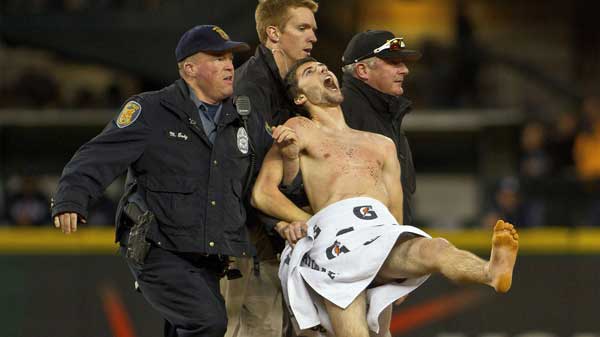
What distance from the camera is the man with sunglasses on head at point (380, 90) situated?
7.04 meters

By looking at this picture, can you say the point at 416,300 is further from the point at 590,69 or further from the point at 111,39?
the point at 590,69

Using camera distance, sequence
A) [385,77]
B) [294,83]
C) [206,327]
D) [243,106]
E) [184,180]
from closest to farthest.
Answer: [206,327] → [184,180] → [243,106] → [294,83] → [385,77]

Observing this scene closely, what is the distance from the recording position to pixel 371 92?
708cm

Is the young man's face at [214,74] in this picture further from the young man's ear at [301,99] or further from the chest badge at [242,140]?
the young man's ear at [301,99]

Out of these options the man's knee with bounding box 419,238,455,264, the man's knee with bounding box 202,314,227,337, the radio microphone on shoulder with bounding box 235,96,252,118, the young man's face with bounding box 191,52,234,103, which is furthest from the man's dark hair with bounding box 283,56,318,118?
the man's knee with bounding box 202,314,227,337

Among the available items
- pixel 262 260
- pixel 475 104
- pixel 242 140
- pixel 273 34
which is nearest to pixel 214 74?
pixel 242 140

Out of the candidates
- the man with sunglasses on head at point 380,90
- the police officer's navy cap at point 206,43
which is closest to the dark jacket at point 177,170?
the police officer's navy cap at point 206,43

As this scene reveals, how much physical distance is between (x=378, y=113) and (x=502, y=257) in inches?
59.7

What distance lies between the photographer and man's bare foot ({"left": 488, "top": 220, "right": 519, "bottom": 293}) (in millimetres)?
5836

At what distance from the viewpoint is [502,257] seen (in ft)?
19.2

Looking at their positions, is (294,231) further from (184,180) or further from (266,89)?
(266,89)

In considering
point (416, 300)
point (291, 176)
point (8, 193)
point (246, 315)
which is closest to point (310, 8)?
point (291, 176)

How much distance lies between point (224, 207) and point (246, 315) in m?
0.80

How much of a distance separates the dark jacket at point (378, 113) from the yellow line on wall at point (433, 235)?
2.78 metres
